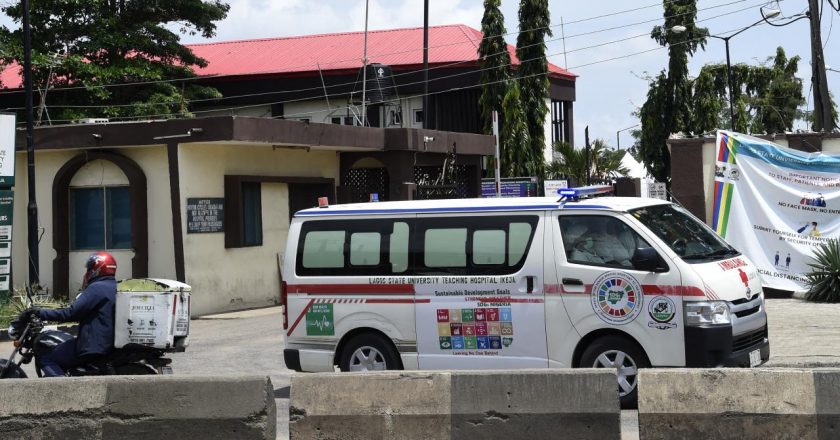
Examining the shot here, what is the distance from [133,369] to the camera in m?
9.50

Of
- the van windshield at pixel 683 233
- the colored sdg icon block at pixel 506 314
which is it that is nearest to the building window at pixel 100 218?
the colored sdg icon block at pixel 506 314

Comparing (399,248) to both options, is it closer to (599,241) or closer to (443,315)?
(443,315)

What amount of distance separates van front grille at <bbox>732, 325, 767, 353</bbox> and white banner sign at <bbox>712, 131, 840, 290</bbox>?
27.0 ft

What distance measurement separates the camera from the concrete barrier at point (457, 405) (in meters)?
7.95

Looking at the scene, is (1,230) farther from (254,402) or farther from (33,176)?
(254,402)

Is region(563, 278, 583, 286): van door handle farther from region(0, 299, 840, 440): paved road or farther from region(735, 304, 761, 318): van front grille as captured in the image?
region(735, 304, 761, 318): van front grille

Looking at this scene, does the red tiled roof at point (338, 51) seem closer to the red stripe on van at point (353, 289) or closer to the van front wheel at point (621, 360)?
the red stripe on van at point (353, 289)

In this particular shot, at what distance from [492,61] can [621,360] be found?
113 ft

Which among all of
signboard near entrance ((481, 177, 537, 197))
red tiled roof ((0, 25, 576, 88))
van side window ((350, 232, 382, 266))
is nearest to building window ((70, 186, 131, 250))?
A: signboard near entrance ((481, 177, 537, 197))

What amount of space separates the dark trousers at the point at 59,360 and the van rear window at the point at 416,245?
2640mm

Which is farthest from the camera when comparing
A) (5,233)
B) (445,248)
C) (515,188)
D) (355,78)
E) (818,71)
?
(355,78)

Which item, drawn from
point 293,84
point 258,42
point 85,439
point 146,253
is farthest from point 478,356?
point 258,42

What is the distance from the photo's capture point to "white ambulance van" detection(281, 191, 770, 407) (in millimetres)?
9680

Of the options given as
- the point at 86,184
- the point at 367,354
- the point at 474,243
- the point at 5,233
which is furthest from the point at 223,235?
the point at 474,243
